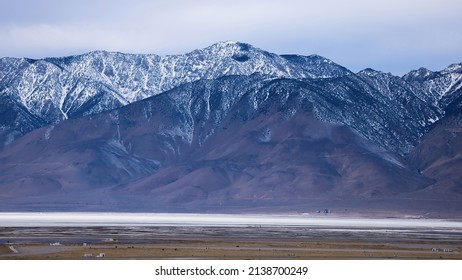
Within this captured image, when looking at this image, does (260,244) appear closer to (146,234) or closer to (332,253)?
(332,253)

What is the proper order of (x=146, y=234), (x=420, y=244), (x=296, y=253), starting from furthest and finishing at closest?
(x=146, y=234), (x=420, y=244), (x=296, y=253)
